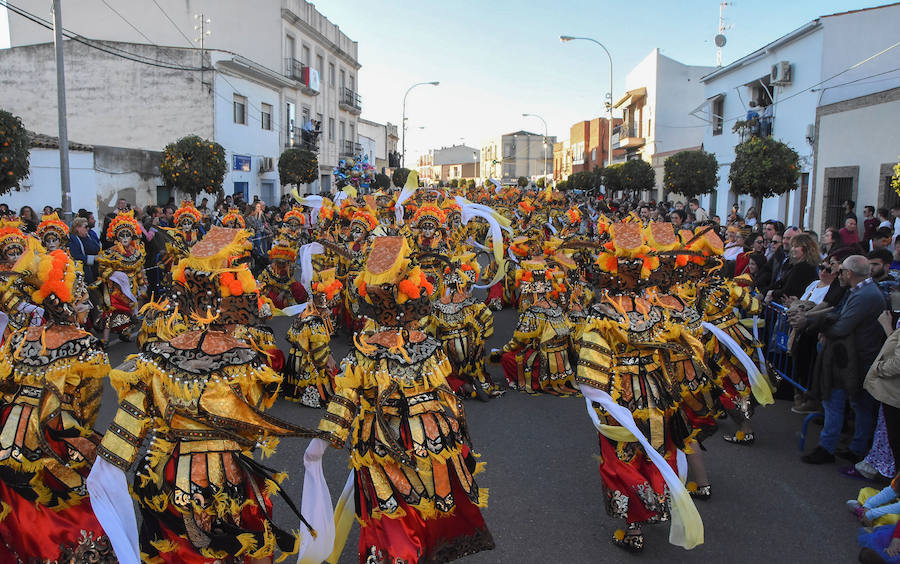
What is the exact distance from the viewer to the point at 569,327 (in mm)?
7879

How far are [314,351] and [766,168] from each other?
11654 mm

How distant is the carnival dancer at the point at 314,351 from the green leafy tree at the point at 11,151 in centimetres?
675

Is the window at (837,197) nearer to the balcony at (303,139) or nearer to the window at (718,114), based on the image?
the window at (718,114)

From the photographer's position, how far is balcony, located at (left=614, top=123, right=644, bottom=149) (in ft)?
138

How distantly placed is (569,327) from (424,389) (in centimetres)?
450

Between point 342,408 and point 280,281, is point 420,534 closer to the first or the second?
point 342,408

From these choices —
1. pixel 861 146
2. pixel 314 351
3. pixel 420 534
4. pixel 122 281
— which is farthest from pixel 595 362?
pixel 861 146

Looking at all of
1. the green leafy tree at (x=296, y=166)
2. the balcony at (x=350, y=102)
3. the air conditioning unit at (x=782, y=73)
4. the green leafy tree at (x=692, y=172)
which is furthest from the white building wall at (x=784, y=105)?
the balcony at (x=350, y=102)

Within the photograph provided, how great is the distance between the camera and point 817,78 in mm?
19453

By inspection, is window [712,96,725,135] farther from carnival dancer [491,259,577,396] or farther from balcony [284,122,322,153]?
carnival dancer [491,259,577,396]

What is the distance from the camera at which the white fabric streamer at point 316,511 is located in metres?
3.53

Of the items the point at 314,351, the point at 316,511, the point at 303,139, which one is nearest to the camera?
the point at 316,511

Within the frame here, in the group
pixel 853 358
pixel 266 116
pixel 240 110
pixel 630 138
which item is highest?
pixel 630 138

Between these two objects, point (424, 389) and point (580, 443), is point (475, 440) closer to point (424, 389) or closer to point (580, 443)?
point (580, 443)
